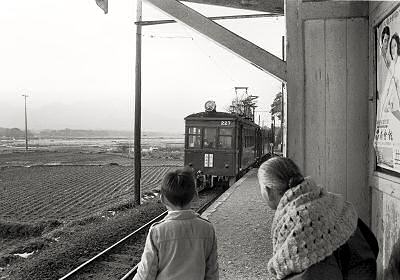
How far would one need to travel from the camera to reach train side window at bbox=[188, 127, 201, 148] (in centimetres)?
1531

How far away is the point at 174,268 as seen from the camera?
2215 millimetres

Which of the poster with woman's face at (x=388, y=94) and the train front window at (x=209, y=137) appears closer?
the poster with woman's face at (x=388, y=94)

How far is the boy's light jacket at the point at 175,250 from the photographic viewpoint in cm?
221

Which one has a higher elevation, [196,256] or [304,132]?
[304,132]

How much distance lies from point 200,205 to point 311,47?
10.1m

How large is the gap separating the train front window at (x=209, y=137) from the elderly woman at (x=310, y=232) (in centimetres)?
1334

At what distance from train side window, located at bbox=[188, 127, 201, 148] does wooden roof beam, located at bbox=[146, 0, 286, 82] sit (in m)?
11.8

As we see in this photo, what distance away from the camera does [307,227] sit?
163cm

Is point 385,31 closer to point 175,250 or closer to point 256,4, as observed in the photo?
point 175,250

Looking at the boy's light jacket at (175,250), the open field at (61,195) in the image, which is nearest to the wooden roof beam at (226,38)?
the boy's light jacket at (175,250)

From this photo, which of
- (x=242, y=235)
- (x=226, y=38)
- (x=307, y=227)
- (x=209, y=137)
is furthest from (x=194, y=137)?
(x=307, y=227)

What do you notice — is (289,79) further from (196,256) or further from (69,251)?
(69,251)

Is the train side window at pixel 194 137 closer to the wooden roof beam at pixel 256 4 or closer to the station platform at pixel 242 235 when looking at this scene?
the station platform at pixel 242 235

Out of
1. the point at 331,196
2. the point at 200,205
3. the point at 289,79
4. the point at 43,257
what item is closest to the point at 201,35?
the point at 289,79
